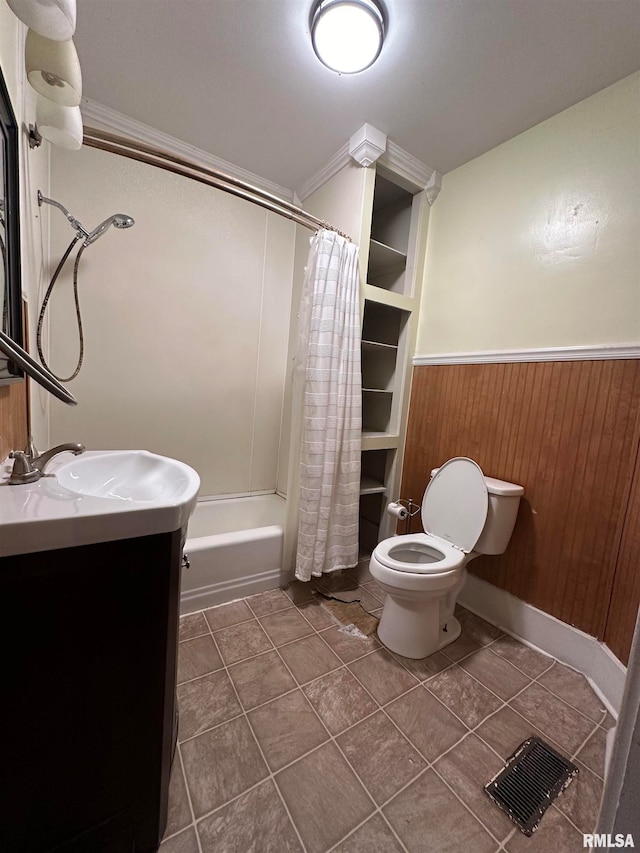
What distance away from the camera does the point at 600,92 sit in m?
1.37

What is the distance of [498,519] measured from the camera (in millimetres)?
1509

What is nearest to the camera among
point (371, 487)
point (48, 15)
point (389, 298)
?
point (48, 15)

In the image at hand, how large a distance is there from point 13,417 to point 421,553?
65.9 inches

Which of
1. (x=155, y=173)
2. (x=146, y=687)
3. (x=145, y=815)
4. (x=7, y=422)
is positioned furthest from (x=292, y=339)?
(x=145, y=815)

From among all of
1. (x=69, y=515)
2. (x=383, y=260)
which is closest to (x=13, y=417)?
(x=69, y=515)

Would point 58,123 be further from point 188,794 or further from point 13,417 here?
point 188,794

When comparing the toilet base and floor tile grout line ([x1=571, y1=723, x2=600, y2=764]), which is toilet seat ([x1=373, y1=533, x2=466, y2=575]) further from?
floor tile grout line ([x1=571, y1=723, x2=600, y2=764])

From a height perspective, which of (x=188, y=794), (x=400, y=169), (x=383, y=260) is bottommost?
(x=188, y=794)

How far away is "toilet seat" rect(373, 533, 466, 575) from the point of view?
135 cm

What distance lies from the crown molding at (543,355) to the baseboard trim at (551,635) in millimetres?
1139

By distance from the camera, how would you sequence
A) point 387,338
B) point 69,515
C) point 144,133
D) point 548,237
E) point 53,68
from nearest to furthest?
point 69,515 < point 53,68 < point 548,237 < point 144,133 < point 387,338

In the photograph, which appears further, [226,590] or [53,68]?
[226,590]

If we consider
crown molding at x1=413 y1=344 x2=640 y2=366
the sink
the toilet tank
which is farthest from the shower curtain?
the sink

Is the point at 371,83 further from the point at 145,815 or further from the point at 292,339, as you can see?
the point at 145,815
